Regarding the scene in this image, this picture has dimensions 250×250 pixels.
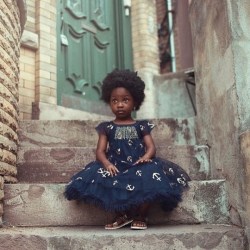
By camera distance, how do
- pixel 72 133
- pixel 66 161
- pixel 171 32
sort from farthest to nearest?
pixel 171 32 → pixel 72 133 → pixel 66 161

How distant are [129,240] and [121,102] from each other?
1.07 metres

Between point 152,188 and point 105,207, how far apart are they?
31cm

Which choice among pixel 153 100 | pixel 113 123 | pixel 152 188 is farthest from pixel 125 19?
pixel 152 188

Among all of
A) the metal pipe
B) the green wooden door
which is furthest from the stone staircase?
the metal pipe

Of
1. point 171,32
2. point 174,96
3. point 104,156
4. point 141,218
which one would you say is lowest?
point 141,218

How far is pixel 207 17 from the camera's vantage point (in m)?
3.09

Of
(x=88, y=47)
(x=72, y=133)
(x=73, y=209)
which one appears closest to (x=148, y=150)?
(x=73, y=209)

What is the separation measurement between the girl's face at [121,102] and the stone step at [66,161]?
1.32ft

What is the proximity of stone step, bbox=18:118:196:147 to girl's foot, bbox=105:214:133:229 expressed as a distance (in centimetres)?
114

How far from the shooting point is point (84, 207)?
2641 millimetres

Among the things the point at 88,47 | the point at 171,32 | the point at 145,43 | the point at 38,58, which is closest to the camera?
the point at 38,58

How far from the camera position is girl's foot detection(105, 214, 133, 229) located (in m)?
2.47

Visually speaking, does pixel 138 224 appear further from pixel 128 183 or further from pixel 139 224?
pixel 128 183

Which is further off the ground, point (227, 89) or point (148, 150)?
point (227, 89)
